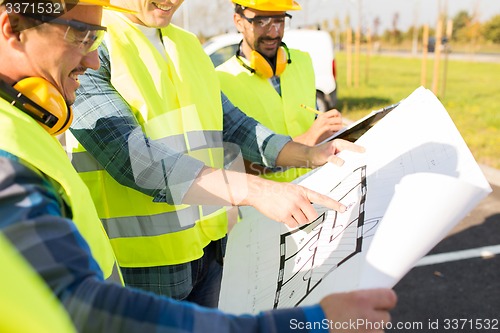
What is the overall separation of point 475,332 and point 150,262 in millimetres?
2217

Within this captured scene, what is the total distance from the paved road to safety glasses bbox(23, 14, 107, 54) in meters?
2.57

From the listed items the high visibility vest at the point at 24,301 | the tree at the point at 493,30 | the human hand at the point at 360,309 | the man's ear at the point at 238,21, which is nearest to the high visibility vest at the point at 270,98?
the man's ear at the point at 238,21

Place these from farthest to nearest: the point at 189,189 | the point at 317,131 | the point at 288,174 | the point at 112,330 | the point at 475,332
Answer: the point at 475,332, the point at 288,174, the point at 317,131, the point at 189,189, the point at 112,330

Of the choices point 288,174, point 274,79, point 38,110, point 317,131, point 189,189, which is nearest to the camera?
point 38,110

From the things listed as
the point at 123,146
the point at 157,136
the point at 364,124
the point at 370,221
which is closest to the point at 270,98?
the point at 364,124

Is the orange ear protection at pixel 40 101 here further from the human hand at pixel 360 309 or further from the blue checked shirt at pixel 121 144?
the human hand at pixel 360 309

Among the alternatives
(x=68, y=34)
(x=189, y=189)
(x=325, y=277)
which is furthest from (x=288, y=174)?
(x=68, y=34)

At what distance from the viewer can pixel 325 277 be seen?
103 centimetres

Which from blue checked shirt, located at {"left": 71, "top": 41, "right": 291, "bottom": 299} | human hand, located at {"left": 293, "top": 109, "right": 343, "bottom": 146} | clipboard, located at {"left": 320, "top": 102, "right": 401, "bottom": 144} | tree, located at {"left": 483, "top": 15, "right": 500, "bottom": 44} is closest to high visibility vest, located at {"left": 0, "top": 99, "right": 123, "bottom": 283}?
blue checked shirt, located at {"left": 71, "top": 41, "right": 291, "bottom": 299}

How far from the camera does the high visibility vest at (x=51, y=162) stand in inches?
30.3

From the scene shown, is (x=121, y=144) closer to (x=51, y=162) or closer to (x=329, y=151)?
(x=51, y=162)

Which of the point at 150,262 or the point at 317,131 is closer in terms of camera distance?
the point at 150,262

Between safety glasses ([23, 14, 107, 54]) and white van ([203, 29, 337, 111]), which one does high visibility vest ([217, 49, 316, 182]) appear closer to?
safety glasses ([23, 14, 107, 54])

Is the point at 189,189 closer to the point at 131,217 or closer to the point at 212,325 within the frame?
the point at 131,217
